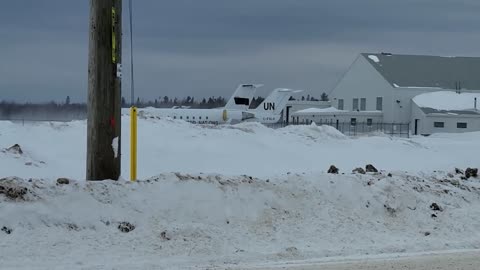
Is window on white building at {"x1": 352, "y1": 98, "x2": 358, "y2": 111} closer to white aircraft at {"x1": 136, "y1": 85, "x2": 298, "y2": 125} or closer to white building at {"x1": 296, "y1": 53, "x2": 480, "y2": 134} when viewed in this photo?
white building at {"x1": 296, "y1": 53, "x2": 480, "y2": 134}

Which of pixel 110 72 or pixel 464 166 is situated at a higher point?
pixel 110 72

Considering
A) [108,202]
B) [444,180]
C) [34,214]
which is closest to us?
[34,214]

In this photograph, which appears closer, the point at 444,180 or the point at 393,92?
the point at 444,180

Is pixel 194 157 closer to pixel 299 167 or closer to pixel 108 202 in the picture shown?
pixel 299 167

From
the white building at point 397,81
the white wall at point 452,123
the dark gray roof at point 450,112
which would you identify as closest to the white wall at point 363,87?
the white building at point 397,81

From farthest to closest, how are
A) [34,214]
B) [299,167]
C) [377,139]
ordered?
1. [377,139]
2. [299,167]
3. [34,214]

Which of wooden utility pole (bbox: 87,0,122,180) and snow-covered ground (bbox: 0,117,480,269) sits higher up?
wooden utility pole (bbox: 87,0,122,180)

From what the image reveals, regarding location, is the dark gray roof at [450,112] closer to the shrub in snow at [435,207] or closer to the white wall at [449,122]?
the white wall at [449,122]

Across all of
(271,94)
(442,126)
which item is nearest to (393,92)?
(442,126)

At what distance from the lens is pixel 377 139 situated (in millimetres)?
20703

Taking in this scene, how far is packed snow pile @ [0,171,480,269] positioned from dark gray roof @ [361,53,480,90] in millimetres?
64921

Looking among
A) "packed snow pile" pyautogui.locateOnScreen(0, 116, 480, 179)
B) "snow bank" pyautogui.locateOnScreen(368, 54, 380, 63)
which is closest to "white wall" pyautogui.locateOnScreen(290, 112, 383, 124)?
"snow bank" pyautogui.locateOnScreen(368, 54, 380, 63)

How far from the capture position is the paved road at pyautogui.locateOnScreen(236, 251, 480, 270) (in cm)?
787

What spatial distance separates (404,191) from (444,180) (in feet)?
5.95
